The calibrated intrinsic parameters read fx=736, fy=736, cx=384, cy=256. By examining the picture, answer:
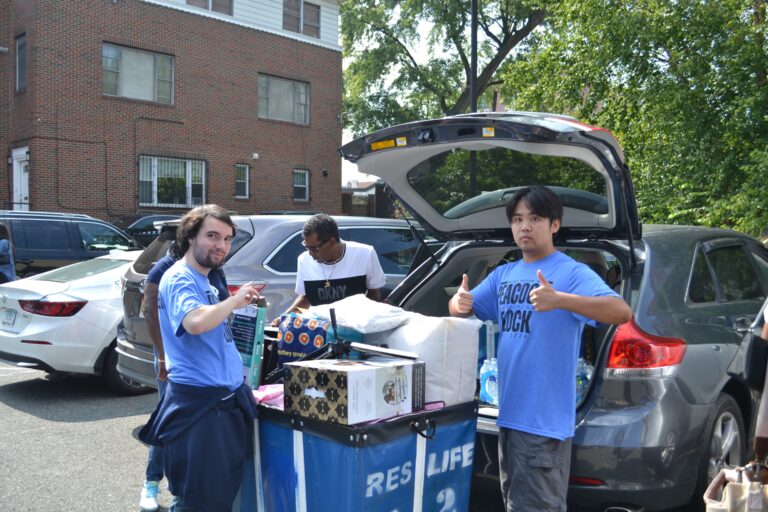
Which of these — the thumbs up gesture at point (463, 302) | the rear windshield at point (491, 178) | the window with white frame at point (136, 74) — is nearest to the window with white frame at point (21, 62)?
the window with white frame at point (136, 74)

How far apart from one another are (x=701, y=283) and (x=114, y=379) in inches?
208

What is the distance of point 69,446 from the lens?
545 centimetres

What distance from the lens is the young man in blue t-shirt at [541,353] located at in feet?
9.46

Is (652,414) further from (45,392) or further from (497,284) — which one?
(45,392)

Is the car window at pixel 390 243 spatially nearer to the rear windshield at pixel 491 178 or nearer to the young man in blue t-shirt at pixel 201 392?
the rear windshield at pixel 491 178

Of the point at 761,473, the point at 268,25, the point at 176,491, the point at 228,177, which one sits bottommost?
the point at 176,491

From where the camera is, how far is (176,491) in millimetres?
2949

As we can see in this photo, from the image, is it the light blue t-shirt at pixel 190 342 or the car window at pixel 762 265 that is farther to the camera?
the car window at pixel 762 265

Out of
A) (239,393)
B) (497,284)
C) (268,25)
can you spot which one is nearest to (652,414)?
(497,284)

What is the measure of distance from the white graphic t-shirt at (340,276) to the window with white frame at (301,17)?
22483 mm

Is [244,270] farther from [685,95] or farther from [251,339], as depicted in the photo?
[685,95]

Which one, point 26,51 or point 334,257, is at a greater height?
point 26,51

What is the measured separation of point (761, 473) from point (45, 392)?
6531mm

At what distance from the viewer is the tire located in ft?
11.3
